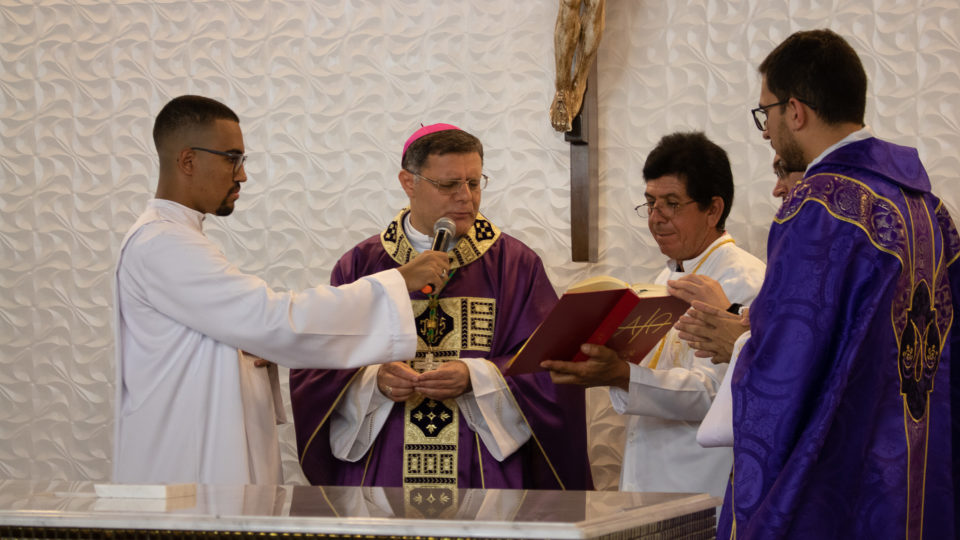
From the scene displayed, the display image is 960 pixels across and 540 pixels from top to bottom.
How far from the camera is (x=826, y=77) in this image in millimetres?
2859

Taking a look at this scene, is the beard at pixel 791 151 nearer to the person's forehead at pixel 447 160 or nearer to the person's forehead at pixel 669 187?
the person's forehead at pixel 669 187

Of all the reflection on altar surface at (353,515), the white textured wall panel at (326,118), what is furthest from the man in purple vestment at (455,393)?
the reflection on altar surface at (353,515)

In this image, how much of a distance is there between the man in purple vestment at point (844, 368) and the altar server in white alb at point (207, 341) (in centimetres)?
138

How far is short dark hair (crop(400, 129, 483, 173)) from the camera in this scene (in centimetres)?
419

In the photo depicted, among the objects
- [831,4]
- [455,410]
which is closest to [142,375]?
[455,410]

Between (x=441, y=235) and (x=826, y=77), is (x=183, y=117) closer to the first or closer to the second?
(x=441, y=235)

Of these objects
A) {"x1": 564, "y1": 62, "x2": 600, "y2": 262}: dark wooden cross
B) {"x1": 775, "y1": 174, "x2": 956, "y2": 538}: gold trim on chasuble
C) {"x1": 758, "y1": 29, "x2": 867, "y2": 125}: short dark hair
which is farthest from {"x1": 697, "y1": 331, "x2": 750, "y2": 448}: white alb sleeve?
{"x1": 564, "y1": 62, "x2": 600, "y2": 262}: dark wooden cross

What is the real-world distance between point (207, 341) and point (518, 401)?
1.16 meters

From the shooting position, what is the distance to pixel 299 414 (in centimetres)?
409

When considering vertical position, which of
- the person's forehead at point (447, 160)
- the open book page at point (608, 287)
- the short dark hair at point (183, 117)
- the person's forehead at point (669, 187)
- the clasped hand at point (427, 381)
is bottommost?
the clasped hand at point (427, 381)

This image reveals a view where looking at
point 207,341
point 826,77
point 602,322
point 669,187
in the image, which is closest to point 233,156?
point 207,341

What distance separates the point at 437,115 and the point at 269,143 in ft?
2.93

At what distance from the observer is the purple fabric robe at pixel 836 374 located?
2645 mm

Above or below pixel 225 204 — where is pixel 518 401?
below
